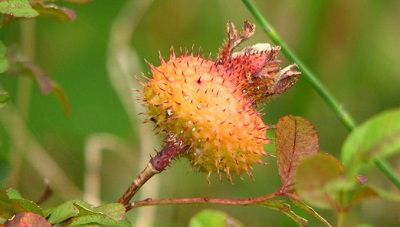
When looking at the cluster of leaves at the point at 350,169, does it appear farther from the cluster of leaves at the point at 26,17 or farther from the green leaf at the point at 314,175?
the cluster of leaves at the point at 26,17

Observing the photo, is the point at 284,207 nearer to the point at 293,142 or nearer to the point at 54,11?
the point at 293,142

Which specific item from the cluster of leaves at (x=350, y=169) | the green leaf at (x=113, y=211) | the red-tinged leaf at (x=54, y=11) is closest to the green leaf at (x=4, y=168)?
the red-tinged leaf at (x=54, y=11)

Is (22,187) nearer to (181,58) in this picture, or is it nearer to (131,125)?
→ (131,125)

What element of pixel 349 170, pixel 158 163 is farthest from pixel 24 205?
pixel 349 170

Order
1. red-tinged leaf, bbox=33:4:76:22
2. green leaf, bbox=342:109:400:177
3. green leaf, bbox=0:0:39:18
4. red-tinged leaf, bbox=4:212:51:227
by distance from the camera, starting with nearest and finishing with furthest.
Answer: green leaf, bbox=342:109:400:177 < red-tinged leaf, bbox=4:212:51:227 < green leaf, bbox=0:0:39:18 < red-tinged leaf, bbox=33:4:76:22

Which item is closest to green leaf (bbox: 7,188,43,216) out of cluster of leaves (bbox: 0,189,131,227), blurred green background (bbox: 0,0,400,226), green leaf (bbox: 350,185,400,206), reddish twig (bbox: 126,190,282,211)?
cluster of leaves (bbox: 0,189,131,227)

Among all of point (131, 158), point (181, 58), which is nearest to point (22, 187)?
point (131, 158)

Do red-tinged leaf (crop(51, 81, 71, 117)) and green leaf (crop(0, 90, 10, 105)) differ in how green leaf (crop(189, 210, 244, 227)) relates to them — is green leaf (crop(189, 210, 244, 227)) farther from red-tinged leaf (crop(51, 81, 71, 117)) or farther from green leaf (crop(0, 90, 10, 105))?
red-tinged leaf (crop(51, 81, 71, 117))
